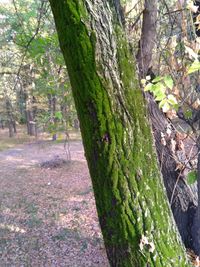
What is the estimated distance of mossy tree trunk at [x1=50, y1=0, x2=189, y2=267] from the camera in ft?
4.31

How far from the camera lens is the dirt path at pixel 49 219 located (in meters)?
5.38

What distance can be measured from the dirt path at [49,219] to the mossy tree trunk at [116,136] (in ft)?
11.8

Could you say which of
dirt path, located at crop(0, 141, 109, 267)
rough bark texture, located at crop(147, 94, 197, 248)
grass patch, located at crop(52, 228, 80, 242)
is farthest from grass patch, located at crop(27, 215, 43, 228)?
rough bark texture, located at crop(147, 94, 197, 248)

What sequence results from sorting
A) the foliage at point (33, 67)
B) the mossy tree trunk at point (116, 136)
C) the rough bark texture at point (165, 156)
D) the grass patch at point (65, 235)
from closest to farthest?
1. the mossy tree trunk at point (116, 136)
2. the rough bark texture at point (165, 156)
3. the foliage at point (33, 67)
4. the grass patch at point (65, 235)

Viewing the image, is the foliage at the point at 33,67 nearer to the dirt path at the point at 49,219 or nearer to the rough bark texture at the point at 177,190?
the rough bark texture at the point at 177,190

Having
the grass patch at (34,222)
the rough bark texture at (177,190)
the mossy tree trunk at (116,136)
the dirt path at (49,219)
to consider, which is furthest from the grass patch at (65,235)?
the mossy tree trunk at (116,136)

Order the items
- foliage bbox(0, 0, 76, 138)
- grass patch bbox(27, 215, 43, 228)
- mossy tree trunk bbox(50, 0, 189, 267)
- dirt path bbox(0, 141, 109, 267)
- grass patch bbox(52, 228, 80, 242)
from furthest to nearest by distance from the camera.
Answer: grass patch bbox(27, 215, 43, 228) < grass patch bbox(52, 228, 80, 242) < dirt path bbox(0, 141, 109, 267) < foliage bbox(0, 0, 76, 138) < mossy tree trunk bbox(50, 0, 189, 267)

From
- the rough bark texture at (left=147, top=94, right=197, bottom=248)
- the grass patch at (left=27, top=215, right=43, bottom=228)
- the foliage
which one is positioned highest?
the foliage

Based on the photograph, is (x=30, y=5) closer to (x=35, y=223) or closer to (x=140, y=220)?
(x=35, y=223)

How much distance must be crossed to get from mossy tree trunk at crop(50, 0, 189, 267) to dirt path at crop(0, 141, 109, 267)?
11.8 feet

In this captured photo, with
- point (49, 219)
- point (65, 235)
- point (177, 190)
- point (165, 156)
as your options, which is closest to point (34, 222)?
point (49, 219)

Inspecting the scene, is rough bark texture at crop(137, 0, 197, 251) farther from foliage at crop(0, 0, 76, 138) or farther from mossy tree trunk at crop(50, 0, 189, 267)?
mossy tree trunk at crop(50, 0, 189, 267)

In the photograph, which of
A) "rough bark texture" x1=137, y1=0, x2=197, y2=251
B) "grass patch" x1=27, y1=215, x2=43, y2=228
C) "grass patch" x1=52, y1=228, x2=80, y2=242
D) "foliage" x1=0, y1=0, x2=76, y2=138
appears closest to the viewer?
"rough bark texture" x1=137, y1=0, x2=197, y2=251

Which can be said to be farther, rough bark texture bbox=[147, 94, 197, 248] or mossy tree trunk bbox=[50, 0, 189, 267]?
rough bark texture bbox=[147, 94, 197, 248]
